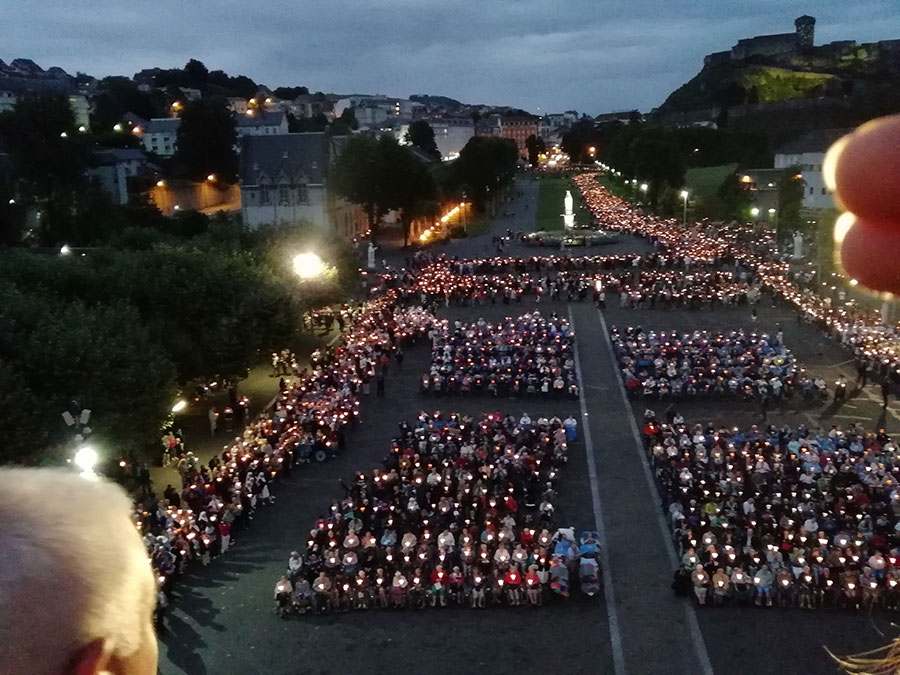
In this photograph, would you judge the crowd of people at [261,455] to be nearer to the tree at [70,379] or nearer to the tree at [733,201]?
the tree at [70,379]

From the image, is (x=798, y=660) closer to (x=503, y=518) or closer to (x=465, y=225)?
(x=503, y=518)

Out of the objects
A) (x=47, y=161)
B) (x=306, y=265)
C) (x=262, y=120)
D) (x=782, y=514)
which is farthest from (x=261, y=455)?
(x=262, y=120)

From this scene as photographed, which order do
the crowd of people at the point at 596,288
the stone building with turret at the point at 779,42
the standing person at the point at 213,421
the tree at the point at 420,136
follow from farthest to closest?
1. the stone building with turret at the point at 779,42
2. the tree at the point at 420,136
3. the crowd of people at the point at 596,288
4. the standing person at the point at 213,421

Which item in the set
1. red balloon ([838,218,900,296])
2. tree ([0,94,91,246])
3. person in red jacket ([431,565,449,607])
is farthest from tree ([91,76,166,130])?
A: red balloon ([838,218,900,296])

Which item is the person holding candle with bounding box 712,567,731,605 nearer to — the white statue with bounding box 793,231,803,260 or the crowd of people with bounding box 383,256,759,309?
the crowd of people with bounding box 383,256,759,309

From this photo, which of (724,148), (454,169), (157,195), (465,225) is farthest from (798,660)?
(724,148)

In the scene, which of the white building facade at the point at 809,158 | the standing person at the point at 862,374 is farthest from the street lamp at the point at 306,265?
the white building facade at the point at 809,158
